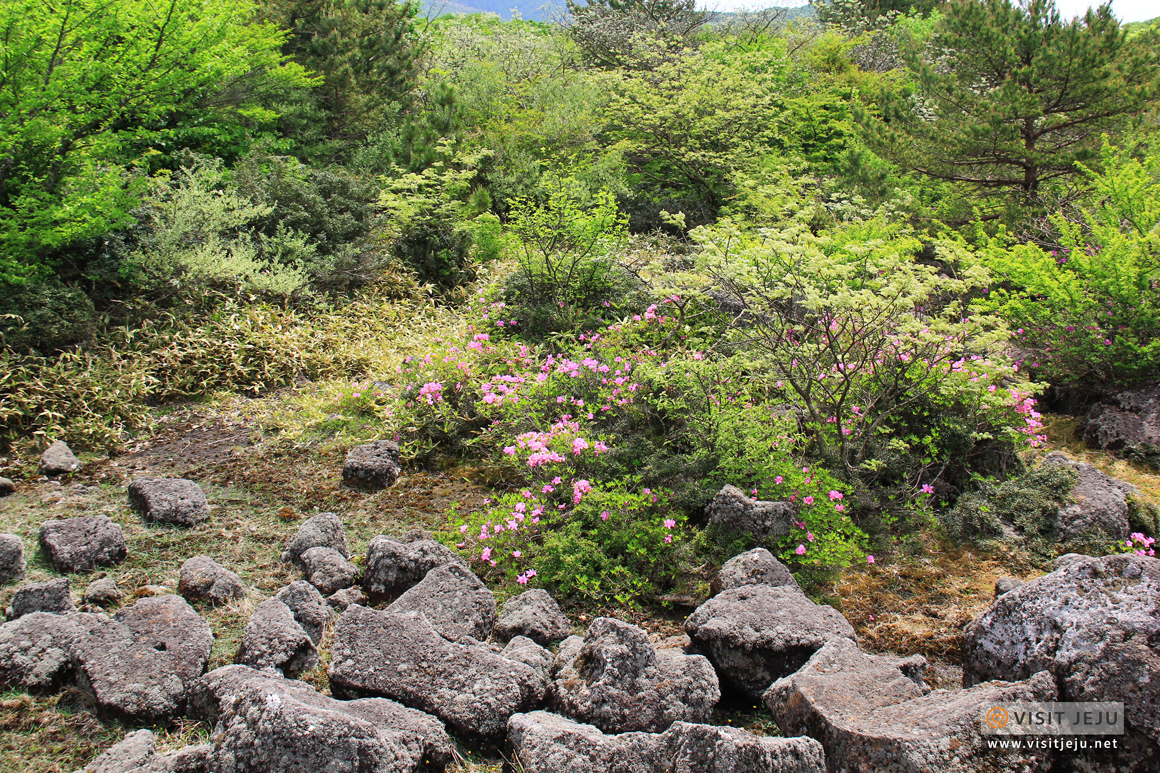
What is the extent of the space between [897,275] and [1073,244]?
10.9 ft

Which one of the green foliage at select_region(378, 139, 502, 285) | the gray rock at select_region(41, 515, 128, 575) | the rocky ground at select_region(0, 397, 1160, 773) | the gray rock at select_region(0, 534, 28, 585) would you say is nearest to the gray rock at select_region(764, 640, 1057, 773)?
the rocky ground at select_region(0, 397, 1160, 773)

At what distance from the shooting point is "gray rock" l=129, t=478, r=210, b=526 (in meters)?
4.55

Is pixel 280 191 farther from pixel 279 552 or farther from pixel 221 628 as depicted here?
pixel 221 628

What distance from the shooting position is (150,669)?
299cm

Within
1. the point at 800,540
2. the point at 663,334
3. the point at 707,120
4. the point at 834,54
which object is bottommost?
the point at 800,540

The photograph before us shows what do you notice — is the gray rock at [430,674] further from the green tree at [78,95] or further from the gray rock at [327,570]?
the green tree at [78,95]

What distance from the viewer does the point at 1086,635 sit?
8.31 ft

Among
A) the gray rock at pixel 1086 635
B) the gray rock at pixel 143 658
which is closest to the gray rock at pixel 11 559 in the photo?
the gray rock at pixel 143 658

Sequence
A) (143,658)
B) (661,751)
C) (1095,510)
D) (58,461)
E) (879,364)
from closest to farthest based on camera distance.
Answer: (661,751)
(143,658)
(1095,510)
(879,364)
(58,461)

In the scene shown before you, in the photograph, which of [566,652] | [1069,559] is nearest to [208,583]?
[566,652]

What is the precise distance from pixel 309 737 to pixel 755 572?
2.31 meters

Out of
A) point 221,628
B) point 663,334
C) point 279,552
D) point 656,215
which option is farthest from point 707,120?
point 221,628

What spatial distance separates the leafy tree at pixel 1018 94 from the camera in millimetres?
7887

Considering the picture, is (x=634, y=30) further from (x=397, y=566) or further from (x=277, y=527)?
(x=397, y=566)
